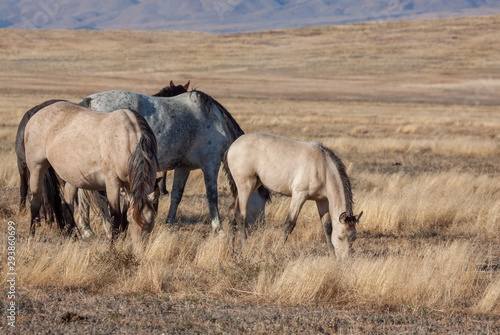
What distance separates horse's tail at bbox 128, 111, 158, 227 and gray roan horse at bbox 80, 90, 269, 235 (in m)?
1.70

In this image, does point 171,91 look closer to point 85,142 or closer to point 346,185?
point 85,142

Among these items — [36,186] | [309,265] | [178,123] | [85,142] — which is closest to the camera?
[309,265]

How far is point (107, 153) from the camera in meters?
6.63

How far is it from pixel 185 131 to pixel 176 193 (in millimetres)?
1137

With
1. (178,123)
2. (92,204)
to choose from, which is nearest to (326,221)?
(178,123)

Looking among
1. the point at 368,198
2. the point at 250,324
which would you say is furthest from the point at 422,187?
the point at 250,324

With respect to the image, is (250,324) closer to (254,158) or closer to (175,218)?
(254,158)

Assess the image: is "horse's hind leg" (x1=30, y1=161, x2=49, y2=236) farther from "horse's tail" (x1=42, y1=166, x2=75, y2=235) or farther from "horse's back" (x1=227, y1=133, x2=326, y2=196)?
"horse's back" (x1=227, y1=133, x2=326, y2=196)

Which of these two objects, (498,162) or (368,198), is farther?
(498,162)

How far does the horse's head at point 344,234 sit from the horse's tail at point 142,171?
83.6 inches

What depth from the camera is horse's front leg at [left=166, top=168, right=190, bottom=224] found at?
360 inches

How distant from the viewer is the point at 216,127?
9008 millimetres

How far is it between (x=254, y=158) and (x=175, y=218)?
2450mm

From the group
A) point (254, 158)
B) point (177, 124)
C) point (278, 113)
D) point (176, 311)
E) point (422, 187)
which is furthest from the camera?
point (278, 113)
